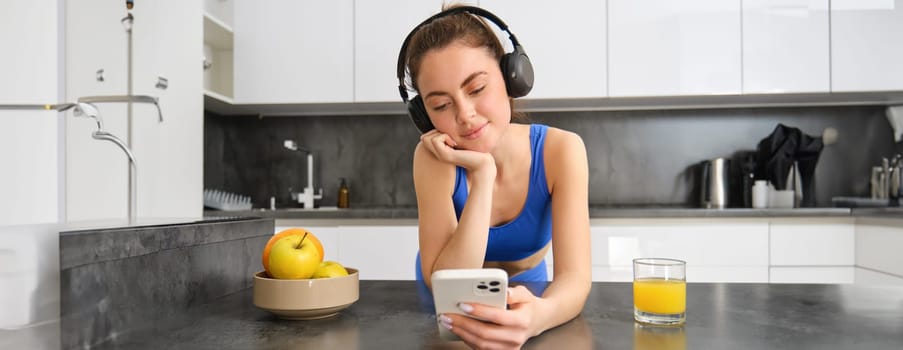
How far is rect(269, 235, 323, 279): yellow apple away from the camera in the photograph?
2.86 ft

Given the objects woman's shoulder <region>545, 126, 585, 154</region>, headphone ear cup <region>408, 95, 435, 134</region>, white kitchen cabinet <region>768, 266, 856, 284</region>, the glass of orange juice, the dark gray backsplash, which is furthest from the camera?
the dark gray backsplash

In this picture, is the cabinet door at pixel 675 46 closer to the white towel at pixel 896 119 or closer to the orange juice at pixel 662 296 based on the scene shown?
the white towel at pixel 896 119

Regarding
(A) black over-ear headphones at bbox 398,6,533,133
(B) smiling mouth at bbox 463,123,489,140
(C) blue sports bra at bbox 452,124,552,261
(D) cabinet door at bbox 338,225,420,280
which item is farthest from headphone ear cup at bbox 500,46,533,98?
(D) cabinet door at bbox 338,225,420,280

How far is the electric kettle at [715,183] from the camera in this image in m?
3.02

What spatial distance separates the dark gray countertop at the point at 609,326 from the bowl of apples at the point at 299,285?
24 millimetres

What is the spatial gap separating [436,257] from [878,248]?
227cm

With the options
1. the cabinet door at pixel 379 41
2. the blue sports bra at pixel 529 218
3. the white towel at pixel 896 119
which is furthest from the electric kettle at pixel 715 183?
the blue sports bra at pixel 529 218

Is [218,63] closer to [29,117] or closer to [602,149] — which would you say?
[29,117]

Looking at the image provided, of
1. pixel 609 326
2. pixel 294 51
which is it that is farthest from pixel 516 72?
pixel 294 51

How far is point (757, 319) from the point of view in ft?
2.82

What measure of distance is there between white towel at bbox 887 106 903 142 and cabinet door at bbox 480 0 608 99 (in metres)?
1.60

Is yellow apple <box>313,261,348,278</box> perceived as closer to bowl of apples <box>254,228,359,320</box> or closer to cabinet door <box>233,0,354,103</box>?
bowl of apples <box>254,228,359,320</box>

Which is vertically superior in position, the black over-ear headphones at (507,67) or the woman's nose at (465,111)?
the black over-ear headphones at (507,67)

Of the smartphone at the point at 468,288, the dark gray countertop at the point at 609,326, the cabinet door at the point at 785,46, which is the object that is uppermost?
the cabinet door at the point at 785,46
